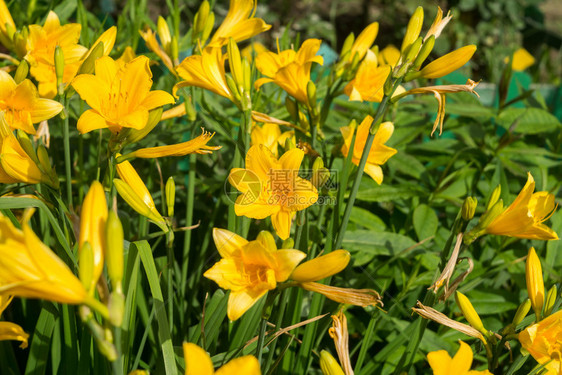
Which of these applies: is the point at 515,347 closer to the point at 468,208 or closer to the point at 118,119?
the point at 468,208

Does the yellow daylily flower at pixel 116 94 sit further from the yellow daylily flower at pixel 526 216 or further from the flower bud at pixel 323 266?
the yellow daylily flower at pixel 526 216

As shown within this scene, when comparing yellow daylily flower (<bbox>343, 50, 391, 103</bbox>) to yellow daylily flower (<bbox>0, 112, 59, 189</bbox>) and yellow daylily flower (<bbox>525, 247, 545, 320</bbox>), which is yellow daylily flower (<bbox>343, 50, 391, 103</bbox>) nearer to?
yellow daylily flower (<bbox>525, 247, 545, 320</bbox>)

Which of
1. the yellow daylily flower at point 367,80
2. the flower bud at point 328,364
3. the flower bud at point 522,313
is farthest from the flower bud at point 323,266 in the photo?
the yellow daylily flower at point 367,80

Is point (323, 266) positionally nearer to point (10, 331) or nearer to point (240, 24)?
point (10, 331)

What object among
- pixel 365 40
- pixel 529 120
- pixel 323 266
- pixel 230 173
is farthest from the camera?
pixel 529 120

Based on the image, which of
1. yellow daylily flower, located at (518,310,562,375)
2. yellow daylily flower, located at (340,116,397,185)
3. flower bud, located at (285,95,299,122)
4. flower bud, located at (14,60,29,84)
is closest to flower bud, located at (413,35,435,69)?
yellow daylily flower, located at (340,116,397,185)

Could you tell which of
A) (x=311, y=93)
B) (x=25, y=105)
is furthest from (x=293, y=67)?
(x=25, y=105)
